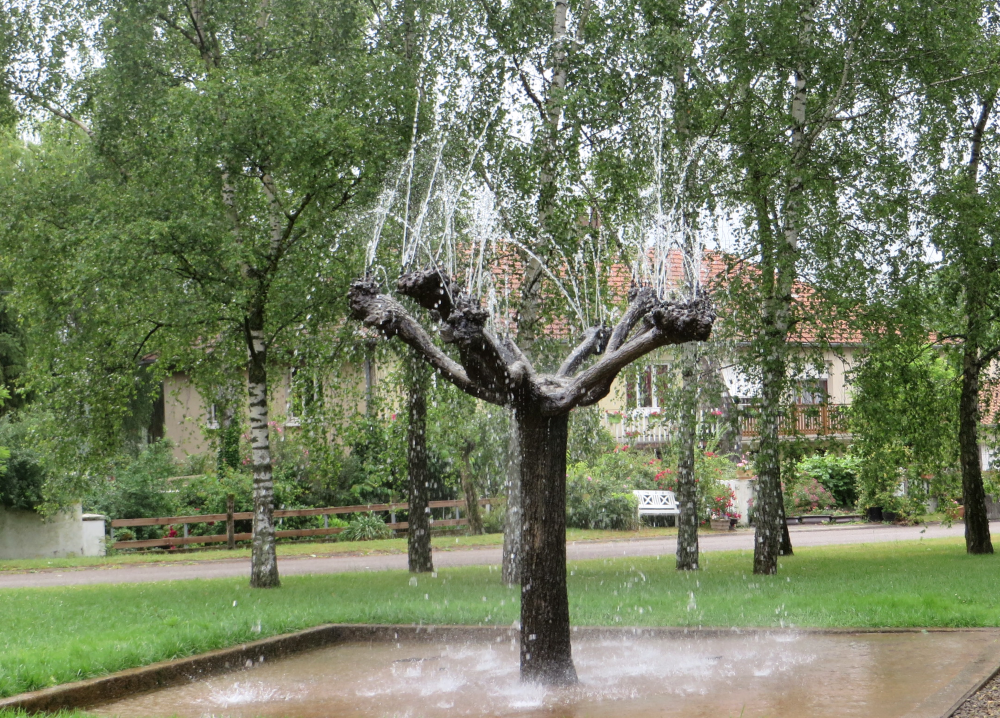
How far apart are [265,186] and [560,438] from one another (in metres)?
9.82

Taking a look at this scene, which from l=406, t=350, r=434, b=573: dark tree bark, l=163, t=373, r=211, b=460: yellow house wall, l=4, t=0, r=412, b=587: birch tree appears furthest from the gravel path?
l=163, t=373, r=211, b=460: yellow house wall

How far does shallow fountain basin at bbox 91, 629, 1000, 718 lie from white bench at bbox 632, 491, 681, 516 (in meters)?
22.1

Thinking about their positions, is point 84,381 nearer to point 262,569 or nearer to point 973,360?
point 262,569

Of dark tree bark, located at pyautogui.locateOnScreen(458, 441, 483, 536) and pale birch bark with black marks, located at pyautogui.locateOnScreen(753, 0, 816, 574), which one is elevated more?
pale birch bark with black marks, located at pyautogui.locateOnScreen(753, 0, 816, 574)

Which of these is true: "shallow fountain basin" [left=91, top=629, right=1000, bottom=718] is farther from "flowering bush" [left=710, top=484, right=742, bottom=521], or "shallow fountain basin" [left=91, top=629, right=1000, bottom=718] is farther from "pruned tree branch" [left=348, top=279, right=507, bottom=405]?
"flowering bush" [left=710, top=484, right=742, bottom=521]

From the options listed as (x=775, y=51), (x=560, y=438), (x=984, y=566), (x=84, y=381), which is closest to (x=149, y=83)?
(x=84, y=381)

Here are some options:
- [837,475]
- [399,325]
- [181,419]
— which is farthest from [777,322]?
[837,475]

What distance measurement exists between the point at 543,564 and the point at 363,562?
14.0 metres

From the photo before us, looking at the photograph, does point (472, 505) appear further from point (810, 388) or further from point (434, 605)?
point (434, 605)

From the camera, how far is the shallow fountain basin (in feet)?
23.9

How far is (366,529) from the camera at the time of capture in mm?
27656

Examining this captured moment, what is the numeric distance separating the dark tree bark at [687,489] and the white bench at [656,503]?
45.3ft

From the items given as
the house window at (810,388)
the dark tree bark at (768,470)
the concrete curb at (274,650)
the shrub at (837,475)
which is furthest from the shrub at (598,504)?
the concrete curb at (274,650)

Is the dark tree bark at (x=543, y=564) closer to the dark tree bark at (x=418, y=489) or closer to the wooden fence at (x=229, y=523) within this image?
the dark tree bark at (x=418, y=489)
